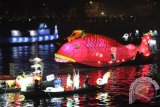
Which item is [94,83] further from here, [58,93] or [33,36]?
[33,36]

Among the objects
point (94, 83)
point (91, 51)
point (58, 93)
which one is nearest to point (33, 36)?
point (91, 51)

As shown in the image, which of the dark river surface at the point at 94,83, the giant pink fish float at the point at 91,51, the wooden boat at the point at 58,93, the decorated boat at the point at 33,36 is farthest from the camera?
the decorated boat at the point at 33,36

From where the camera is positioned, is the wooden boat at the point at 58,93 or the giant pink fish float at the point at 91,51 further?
the giant pink fish float at the point at 91,51

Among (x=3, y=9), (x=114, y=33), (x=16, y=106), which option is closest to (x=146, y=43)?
(x=16, y=106)

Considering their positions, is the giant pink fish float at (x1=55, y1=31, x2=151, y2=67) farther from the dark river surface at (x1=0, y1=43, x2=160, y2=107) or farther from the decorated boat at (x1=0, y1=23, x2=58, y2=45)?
the decorated boat at (x1=0, y1=23, x2=58, y2=45)

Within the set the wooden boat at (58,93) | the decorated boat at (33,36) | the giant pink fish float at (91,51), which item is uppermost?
the decorated boat at (33,36)

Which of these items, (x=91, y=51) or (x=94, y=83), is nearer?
(x=94, y=83)

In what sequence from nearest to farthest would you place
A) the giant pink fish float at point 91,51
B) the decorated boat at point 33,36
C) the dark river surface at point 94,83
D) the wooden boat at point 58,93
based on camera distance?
the dark river surface at point 94,83
the wooden boat at point 58,93
the giant pink fish float at point 91,51
the decorated boat at point 33,36

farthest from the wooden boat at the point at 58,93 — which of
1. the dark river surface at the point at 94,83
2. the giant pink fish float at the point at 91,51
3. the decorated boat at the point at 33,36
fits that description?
the decorated boat at the point at 33,36

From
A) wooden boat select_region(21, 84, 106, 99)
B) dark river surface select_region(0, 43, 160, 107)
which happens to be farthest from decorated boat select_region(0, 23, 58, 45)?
wooden boat select_region(21, 84, 106, 99)

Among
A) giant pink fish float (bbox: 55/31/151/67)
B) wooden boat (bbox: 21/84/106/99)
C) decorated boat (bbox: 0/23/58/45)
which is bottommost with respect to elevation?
wooden boat (bbox: 21/84/106/99)

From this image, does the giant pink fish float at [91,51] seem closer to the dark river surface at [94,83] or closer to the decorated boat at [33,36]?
the dark river surface at [94,83]

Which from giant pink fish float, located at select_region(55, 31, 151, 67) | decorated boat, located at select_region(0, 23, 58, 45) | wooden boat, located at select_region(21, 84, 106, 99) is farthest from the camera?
decorated boat, located at select_region(0, 23, 58, 45)

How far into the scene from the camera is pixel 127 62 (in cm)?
5750
